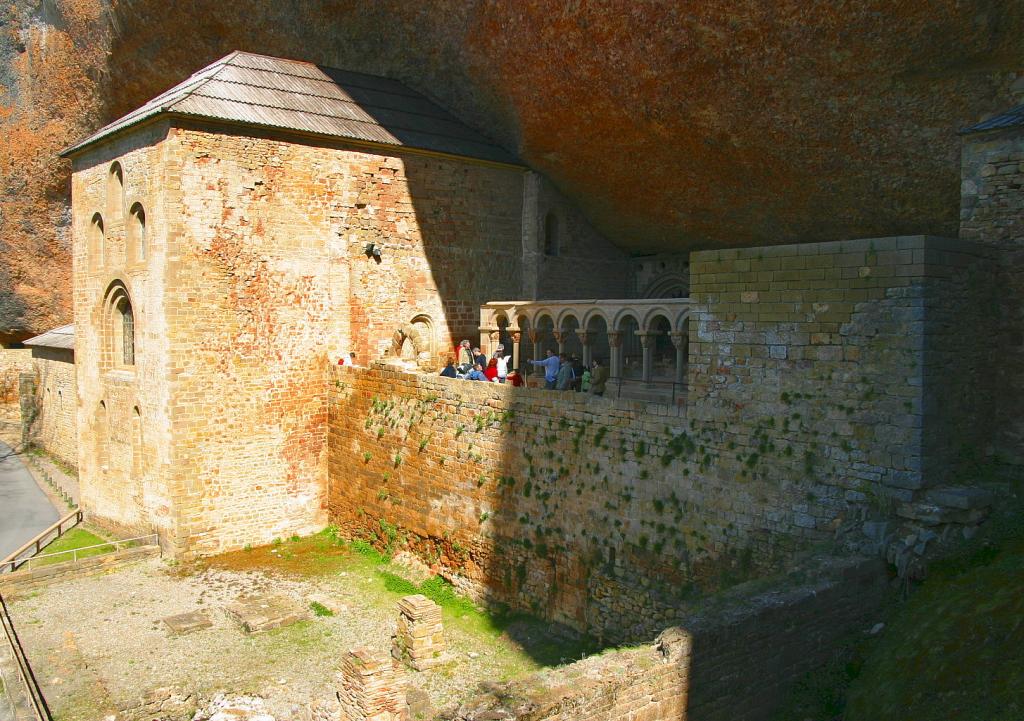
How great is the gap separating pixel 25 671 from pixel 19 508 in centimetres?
1157

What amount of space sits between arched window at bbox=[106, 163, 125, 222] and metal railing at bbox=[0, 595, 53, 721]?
24.5 ft

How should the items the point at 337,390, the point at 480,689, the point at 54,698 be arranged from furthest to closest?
the point at 337,390, the point at 54,698, the point at 480,689

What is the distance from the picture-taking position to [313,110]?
16.3m

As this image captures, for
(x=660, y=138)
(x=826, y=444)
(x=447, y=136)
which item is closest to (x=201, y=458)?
(x=447, y=136)

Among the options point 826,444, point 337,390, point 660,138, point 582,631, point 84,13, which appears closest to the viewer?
point 826,444

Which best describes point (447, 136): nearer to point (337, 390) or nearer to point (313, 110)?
point (313, 110)

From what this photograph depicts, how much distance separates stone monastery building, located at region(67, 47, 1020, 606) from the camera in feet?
28.3

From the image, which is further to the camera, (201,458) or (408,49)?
(408,49)

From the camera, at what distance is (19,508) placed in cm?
2062

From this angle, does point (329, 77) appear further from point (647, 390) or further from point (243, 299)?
point (647, 390)

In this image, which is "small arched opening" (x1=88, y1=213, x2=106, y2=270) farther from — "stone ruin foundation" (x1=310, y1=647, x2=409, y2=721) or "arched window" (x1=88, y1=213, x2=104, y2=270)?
"stone ruin foundation" (x1=310, y1=647, x2=409, y2=721)

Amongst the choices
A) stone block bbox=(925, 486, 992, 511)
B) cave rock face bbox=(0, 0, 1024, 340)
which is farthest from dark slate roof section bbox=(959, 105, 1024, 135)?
stone block bbox=(925, 486, 992, 511)

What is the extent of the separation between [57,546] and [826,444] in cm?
1468

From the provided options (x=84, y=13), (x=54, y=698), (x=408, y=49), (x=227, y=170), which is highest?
(x=84, y=13)
